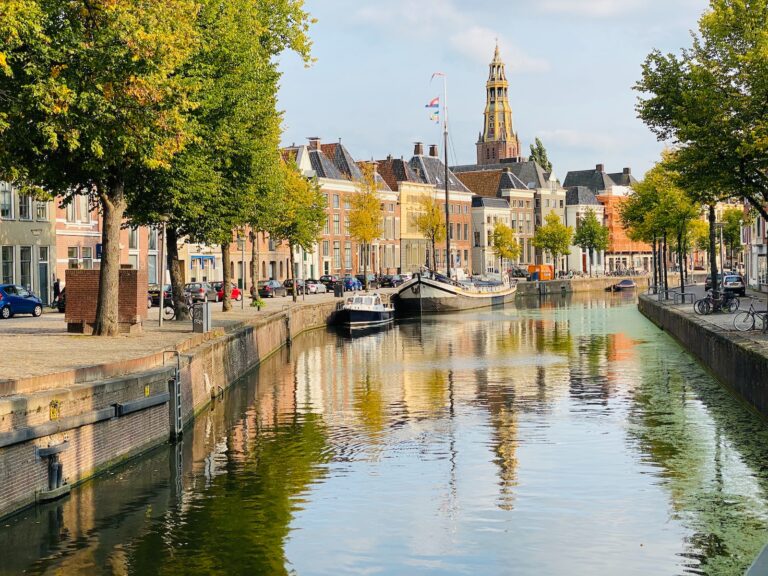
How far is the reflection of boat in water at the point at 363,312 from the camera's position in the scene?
70125mm

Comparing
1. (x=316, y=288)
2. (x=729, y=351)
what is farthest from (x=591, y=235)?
(x=729, y=351)

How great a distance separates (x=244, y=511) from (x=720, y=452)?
1115cm

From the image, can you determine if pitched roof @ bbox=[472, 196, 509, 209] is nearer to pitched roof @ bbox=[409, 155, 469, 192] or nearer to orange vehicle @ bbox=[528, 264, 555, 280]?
pitched roof @ bbox=[409, 155, 469, 192]

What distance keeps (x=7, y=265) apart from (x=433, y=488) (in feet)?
150

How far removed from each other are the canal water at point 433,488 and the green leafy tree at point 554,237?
5017 inches

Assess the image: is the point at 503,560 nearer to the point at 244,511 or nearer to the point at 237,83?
the point at 244,511

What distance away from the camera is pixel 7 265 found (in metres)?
62.5

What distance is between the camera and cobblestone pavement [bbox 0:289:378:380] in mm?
26047

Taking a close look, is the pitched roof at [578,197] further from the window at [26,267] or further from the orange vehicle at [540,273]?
the window at [26,267]

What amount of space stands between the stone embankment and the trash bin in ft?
53.2

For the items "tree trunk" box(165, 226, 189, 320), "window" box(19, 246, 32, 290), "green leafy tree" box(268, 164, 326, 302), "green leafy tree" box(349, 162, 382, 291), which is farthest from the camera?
"green leafy tree" box(349, 162, 382, 291)

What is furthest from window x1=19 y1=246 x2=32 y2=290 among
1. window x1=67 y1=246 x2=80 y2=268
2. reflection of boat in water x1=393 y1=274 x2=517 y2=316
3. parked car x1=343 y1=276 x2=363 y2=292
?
parked car x1=343 y1=276 x2=363 y2=292

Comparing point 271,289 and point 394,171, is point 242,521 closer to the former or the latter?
point 271,289

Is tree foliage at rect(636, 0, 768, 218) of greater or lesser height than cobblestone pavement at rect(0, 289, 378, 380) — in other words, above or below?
above
